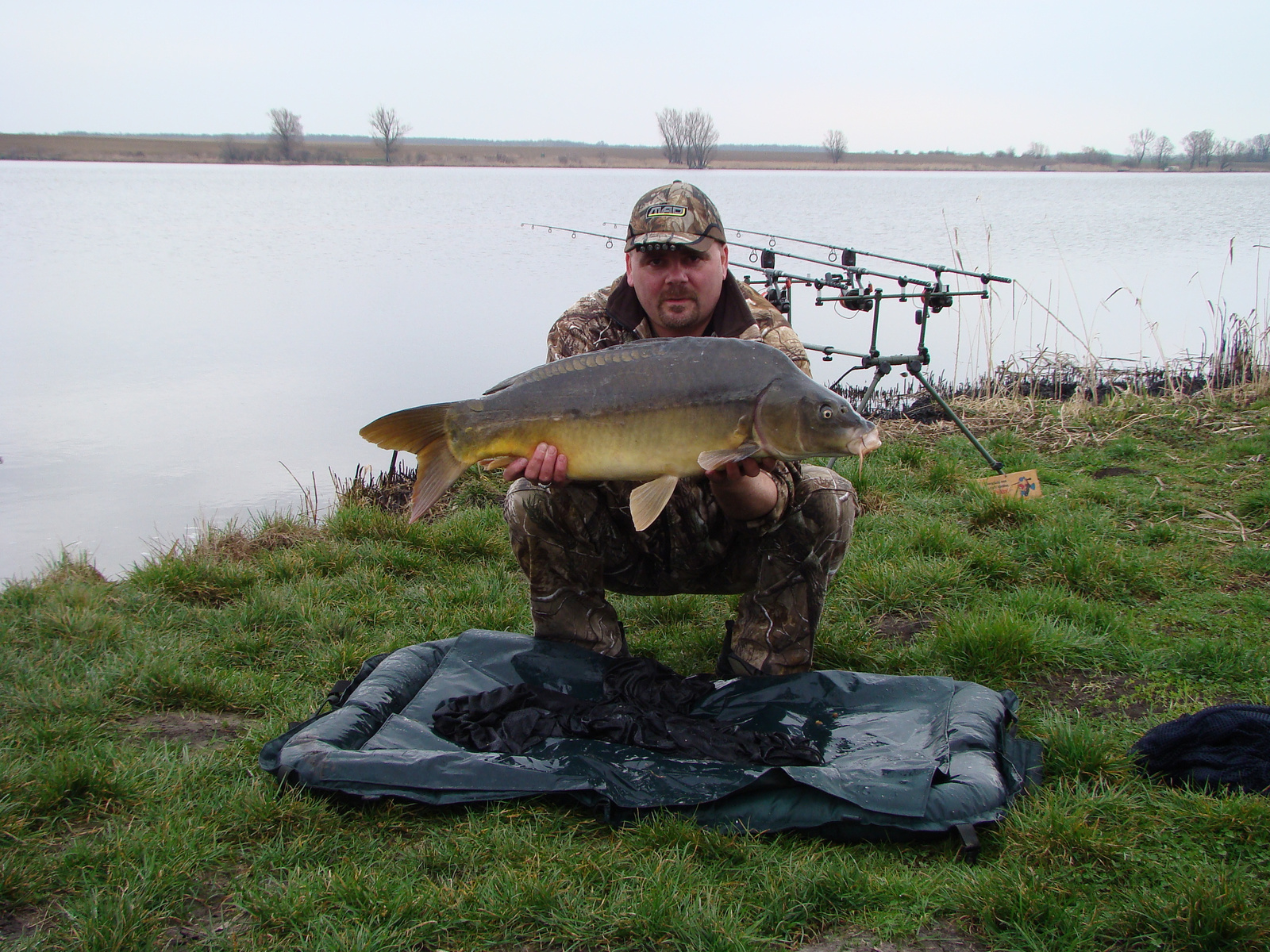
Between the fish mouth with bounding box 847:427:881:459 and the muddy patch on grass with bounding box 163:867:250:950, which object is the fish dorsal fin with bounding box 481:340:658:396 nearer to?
the fish mouth with bounding box 847:427:881:459

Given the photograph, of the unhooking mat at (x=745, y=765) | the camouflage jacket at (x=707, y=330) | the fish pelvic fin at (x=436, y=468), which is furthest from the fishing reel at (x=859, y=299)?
the fish pelvic fin at (x=436, y=468)

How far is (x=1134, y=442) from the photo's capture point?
5172 millimetres

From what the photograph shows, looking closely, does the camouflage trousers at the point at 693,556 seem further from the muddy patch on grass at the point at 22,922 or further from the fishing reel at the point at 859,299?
the fishing reel at the point at 859,299

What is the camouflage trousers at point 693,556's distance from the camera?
268cm

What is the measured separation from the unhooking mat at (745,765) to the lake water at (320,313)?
8.26 feet

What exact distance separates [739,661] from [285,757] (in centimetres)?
121

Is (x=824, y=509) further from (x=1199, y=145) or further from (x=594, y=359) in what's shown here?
(x=1199, y=145)

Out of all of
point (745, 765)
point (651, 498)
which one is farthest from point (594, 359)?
point (745, 765)

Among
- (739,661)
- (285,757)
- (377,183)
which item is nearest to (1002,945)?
(739,661)

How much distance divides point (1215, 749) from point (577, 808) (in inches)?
53.8

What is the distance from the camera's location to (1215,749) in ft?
6.84

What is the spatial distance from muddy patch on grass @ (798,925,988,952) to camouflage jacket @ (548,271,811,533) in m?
1.18

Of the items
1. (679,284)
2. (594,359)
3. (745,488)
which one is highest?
(679,284)

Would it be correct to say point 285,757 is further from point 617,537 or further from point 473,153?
point 473,153
